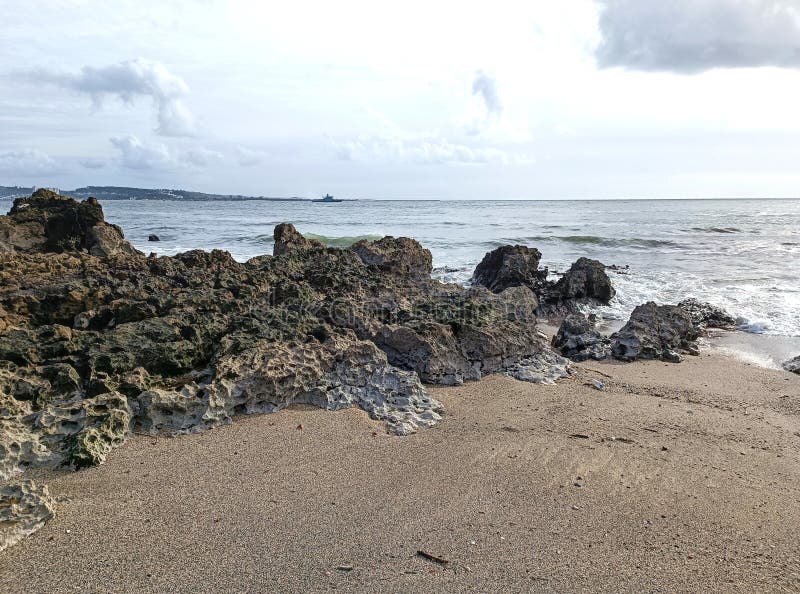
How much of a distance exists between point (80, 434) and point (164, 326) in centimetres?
123

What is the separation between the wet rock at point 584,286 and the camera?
970 cm

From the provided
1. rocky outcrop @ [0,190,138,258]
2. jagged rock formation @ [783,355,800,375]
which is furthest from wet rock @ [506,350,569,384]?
rocky outcrop @ [0,190,138,258]

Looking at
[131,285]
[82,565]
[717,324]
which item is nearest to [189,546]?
[82,565]

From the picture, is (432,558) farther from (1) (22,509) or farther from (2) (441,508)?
(1) (22,509)

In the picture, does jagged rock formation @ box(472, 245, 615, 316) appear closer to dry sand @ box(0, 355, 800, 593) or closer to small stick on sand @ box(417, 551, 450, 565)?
dry sand @ box(0, 355, 800, 593)

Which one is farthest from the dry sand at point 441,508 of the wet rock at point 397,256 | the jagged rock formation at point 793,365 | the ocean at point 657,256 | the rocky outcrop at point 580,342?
the ocean at point 657,256

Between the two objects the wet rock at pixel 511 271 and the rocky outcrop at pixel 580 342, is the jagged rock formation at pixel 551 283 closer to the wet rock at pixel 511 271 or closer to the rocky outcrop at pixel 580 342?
the wet rock at pixel 511 271

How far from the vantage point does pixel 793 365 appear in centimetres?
586

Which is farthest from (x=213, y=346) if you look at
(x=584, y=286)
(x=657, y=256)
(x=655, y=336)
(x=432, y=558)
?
(x=657, y=256)

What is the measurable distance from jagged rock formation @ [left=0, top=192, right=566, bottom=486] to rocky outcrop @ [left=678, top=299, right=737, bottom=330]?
3257mm

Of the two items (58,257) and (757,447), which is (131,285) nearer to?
(58,257)

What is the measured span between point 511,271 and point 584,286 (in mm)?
1409

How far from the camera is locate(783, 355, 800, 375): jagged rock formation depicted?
5.76m

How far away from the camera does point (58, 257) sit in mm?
6777
